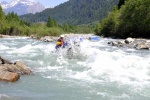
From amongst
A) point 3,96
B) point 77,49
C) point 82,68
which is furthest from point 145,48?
point 3,96

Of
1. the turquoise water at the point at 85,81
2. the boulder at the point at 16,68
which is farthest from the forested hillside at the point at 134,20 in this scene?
the boulder at the point at 16,68

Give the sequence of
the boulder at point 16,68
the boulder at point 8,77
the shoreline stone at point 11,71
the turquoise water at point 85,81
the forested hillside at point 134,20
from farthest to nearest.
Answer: the forested hillside at point 134,20 → the boulder at point 16,68 → the shoreline stone at point 11,71 → the boulder at point 8,77 → the turquoise water at point 85,81

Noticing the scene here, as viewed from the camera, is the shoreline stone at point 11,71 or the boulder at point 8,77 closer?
the boulder at point 8,77

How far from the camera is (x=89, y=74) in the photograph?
675 inches

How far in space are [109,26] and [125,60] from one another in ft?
191

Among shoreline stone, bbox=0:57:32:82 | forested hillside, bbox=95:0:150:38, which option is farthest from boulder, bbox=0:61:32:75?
forested hillside, bbox=95:0:150:38

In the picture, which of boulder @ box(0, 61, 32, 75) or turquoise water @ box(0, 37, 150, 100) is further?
boulder @ box(0, 61, 32, 75)

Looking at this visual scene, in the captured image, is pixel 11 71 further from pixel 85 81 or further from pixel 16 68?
pixel 85 81

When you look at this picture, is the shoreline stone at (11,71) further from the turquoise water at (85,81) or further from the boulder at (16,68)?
the turquoise water at (85,81)

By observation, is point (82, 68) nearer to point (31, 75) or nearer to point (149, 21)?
point (31, 75)

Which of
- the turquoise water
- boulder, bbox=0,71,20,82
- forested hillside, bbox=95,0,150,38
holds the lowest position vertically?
the turquoise water

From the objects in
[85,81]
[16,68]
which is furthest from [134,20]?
[85,81]

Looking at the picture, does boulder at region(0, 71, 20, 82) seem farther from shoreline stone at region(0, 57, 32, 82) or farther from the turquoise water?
the turquoise water

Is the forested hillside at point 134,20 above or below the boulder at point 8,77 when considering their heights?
above
